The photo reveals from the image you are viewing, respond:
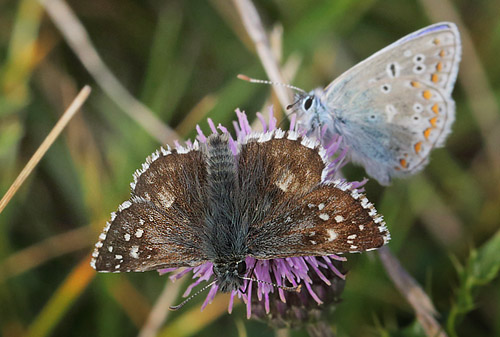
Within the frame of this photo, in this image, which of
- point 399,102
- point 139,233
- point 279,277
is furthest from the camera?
point 399,102

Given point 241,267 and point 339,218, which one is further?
point 241,267

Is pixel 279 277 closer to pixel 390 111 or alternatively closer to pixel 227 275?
pixel 227 275

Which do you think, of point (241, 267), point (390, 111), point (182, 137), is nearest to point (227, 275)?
point (241, 267)

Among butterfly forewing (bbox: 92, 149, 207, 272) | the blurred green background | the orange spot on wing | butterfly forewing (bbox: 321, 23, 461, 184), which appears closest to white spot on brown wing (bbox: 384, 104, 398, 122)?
butterfly forewing (bbox: 321, 23, 461, 184)

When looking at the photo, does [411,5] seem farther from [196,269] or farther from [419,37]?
[196,269]

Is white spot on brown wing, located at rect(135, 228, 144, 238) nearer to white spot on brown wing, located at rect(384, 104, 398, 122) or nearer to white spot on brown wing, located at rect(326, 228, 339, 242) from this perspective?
white spot on brown wing, located at rect(326, 228, 339, 242)
